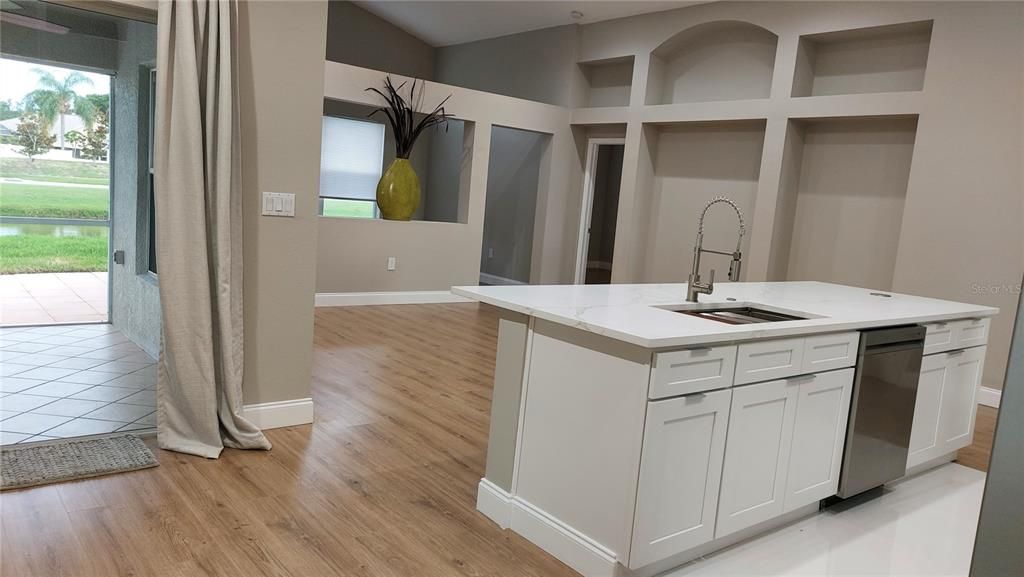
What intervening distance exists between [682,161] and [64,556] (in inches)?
265

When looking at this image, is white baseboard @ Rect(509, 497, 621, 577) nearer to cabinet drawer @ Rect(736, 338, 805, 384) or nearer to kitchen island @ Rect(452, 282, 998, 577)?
kitchen island @ Rect(452, 282, 998, 577)

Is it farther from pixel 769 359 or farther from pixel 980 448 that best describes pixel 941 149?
pixel 769 359

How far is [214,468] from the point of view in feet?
9.64

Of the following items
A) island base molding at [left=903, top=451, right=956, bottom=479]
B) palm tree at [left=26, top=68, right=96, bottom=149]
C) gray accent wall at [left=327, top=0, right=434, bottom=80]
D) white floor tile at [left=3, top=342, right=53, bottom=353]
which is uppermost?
gray accent wall at [left=327, top=0, right=434, bottom=80]

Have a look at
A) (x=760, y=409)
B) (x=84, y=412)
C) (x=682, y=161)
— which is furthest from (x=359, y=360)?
(x=682, y=161)

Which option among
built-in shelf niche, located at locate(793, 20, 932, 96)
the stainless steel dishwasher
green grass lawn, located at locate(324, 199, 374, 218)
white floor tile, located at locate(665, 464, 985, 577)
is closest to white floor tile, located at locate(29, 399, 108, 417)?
white floor tile, located at locate(665, 464, 985, 577)

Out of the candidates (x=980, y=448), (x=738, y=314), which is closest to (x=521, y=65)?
(x=738, y=314)

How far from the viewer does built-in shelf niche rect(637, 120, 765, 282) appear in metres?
7.11

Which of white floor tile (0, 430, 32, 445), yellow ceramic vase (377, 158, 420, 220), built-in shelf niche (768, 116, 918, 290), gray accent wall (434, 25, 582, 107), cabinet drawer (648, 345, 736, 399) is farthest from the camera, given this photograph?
gray accent wall (434, 25, 582, 107)

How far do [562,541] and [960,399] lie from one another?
250 cm

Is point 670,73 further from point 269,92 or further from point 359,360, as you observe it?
point 269,92

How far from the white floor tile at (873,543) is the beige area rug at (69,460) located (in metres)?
2.17

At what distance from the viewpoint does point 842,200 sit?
21.0 ft

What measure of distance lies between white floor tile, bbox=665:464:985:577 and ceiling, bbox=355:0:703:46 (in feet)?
18.0
